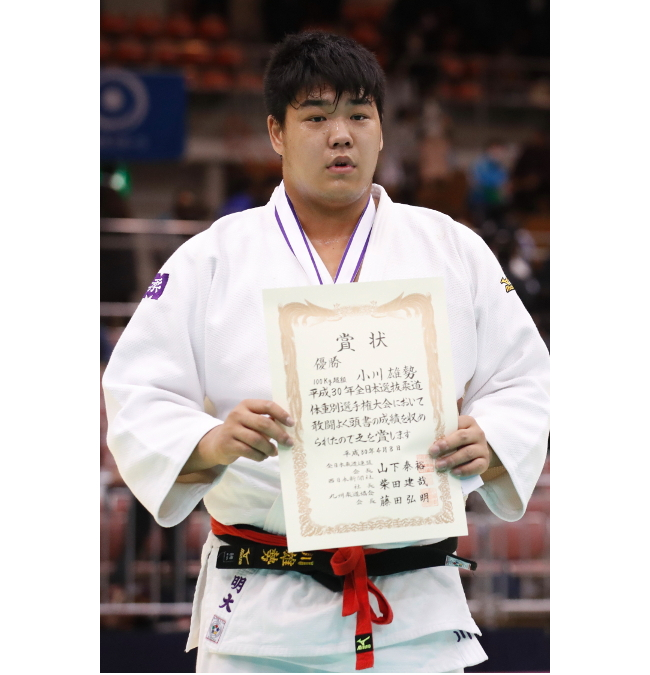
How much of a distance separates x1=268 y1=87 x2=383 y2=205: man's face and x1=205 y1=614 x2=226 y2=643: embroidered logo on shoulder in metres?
0.99

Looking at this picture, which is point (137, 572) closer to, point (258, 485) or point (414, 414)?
point (258, 485)

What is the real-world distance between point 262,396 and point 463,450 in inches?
17.8

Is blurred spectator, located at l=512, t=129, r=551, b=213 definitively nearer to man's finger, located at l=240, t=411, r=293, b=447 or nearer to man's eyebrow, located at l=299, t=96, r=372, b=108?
man's eyebrow, located at l=299, t=96, r=372, b=108

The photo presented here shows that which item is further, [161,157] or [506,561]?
[161,157]

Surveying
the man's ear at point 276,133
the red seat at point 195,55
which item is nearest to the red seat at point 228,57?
the red seat at point 195,55

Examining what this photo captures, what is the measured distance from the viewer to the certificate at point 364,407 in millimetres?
1667

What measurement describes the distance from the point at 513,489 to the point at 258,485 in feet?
1.88

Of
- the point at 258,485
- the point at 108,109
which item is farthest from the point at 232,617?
the point at 108,109

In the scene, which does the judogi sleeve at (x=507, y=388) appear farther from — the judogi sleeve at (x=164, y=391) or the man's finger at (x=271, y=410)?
the judogi sleeve at (x=164, y=391)

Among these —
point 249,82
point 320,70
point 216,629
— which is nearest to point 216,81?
point 249,82

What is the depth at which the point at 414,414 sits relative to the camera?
1713 mm

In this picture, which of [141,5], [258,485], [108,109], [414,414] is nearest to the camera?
[414,414]

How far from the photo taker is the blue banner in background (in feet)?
22.7

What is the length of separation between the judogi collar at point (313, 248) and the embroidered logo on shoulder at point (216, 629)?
31.0 inches
